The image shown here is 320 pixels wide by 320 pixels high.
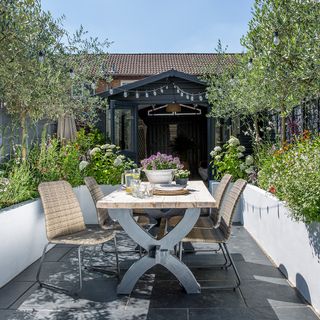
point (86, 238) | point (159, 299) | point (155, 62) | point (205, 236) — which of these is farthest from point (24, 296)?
point (155, 62)

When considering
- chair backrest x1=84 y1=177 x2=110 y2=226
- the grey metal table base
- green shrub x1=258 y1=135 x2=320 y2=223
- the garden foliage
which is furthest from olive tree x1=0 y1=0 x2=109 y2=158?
green shrub x1=258 y1=135 x2=320 y2=223

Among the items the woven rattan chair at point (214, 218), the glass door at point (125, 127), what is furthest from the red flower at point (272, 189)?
the glass door at point (125, 127)

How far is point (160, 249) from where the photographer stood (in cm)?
345

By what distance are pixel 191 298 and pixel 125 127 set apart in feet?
25.2

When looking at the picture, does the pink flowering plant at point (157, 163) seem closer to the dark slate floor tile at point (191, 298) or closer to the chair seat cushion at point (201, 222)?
the chair seat cushion at point (201, 222)

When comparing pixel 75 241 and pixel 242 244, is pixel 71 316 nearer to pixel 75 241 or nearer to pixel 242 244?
pixel 75 241

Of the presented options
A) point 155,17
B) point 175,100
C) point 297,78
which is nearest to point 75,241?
point 297,78

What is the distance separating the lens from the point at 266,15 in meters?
4.62

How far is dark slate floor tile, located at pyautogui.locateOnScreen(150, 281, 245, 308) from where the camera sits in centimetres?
312

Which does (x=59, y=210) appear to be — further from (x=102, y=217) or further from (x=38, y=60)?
(x=38, y=60)

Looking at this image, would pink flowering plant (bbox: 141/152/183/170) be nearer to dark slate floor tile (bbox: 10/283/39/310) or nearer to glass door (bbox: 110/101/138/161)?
dark slate floor tile (bbox: 10/283/39/310)

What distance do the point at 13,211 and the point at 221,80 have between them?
603 cm

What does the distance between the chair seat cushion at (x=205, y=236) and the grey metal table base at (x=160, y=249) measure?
0.14 m

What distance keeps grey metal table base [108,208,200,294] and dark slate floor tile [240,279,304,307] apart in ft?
1.55
